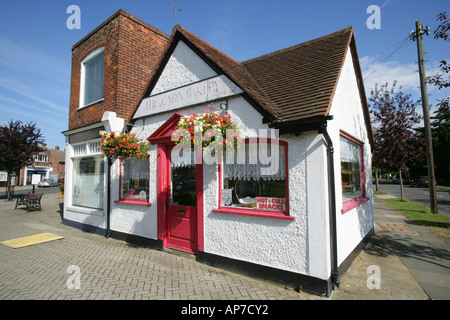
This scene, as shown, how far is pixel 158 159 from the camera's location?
6.27 metres

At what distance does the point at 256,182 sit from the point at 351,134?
288 cm

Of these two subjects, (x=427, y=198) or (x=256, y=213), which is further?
(x=427, y=198)

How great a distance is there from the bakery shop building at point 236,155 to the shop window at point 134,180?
31 millimetres

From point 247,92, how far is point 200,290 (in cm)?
366

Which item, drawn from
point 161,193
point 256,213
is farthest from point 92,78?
point 256,213

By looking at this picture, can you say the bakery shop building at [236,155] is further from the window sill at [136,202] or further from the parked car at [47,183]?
the parked car at [47,183]

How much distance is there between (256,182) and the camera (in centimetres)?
489

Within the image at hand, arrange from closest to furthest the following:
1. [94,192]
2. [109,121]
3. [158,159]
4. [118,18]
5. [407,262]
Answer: [407,262]
[158,159]
[109,121]
[118,18]
[94,192]

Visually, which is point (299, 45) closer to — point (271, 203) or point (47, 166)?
point (271, 203)

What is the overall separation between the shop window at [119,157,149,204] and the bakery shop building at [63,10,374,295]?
0.03 m

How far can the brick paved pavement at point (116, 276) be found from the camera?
3.99m

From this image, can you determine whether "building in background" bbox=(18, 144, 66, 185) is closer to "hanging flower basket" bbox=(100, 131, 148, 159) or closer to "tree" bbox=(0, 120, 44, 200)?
"tree" bbox=(0, 120, 44, 200)

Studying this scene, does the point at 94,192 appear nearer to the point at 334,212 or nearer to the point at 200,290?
the point at 200,290
